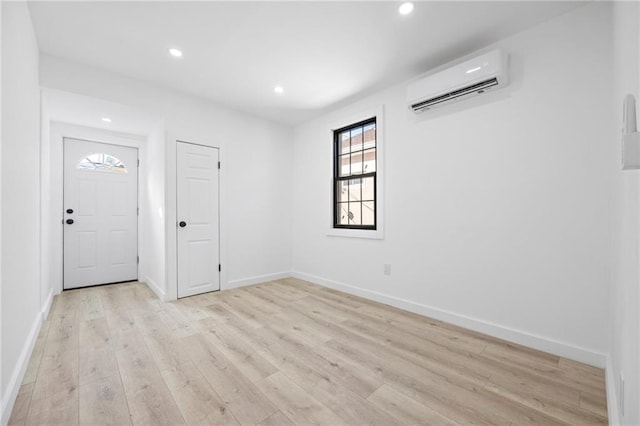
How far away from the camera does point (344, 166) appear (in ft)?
12.9

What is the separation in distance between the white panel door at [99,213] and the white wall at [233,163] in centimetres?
151

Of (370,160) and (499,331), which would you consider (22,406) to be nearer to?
(499,331)

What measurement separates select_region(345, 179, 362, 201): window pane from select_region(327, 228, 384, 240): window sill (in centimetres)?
46

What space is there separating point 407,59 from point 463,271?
213cm

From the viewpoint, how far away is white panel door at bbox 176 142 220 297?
347cm

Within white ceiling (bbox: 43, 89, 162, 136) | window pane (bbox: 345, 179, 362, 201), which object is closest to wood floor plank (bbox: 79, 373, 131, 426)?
white ceiling (bbox: 43, 89, 162, 136)

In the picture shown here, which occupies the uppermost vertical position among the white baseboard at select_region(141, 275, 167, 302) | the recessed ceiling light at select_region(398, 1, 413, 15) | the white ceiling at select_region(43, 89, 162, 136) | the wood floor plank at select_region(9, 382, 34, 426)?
the recessed ceiling light at select_region(398, 1, 413, 15)

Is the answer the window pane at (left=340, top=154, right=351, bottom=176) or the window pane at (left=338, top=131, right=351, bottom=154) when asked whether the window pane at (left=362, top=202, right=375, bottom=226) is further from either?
the window pane at (left=338, top=131, right=351, bottom=154)

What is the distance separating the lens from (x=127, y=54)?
2.59 meters

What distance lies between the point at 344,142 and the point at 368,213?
1.14 metres

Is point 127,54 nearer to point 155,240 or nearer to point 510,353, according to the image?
point 155,240

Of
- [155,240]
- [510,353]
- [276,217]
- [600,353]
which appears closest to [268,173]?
[276,217]

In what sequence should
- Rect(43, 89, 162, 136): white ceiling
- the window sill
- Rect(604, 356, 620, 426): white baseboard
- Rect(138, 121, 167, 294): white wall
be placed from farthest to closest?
Rect(138, 121, 167, 294): white wall → the window sill → Rect(43, 89, 162, 136): white ceiling → Rect(604, 356, 620, 426): white baseboard

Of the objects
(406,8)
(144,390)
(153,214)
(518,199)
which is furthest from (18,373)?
(518,199)
